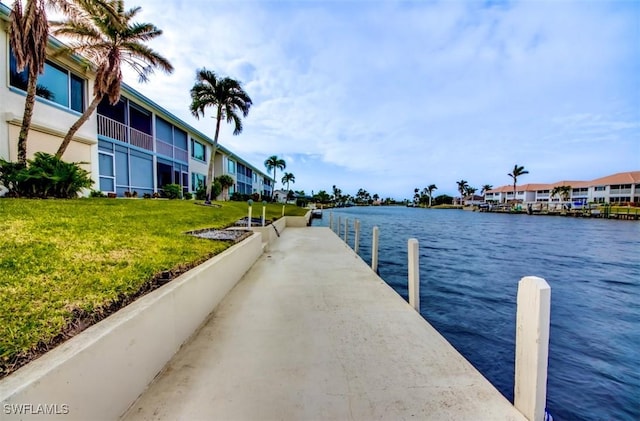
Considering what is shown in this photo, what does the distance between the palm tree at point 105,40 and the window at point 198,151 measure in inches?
452

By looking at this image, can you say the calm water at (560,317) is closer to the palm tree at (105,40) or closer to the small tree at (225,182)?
the palm tree at (105,40)

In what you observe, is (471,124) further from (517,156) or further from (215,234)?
(517,156)

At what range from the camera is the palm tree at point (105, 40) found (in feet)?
36.1

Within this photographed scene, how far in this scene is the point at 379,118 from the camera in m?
24.7

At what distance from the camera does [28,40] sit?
852 cm

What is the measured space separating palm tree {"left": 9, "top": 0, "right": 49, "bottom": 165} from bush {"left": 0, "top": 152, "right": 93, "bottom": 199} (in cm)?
68

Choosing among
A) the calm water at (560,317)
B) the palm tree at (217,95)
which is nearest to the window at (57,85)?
the palm tree at (217,95)

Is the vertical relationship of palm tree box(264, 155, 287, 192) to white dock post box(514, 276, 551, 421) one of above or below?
above

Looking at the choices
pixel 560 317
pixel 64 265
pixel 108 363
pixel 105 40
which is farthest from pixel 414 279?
pixel 105 40

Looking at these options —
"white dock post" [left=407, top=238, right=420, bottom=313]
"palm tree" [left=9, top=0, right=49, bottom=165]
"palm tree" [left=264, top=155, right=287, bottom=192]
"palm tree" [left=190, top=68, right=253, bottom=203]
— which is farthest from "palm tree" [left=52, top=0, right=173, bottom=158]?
"palm tree" [left=264, top=155, right=287, bottom=192]

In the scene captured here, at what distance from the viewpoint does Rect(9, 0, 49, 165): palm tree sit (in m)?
8.24

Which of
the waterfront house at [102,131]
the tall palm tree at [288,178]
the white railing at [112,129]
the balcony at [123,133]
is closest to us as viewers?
the waterfront house at [102,131]

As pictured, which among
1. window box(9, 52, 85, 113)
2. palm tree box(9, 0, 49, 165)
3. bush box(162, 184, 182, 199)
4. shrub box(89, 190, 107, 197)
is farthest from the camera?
bush box(162, 184, 182, 199)

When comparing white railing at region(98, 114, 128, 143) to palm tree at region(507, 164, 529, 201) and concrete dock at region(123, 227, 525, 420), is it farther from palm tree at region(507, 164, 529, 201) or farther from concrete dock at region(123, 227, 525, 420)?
palm tree at region(507, 164, 529, 201)
